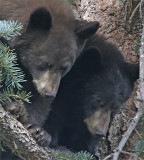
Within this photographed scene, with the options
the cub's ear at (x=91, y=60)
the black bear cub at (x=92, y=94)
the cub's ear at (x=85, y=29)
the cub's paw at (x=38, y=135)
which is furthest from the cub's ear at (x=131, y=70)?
the cub's paw at (x=38, y=135)

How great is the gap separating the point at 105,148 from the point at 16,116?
6.35 ft

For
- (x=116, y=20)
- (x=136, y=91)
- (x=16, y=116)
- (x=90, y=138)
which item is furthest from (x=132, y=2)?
(x=16, y=116)

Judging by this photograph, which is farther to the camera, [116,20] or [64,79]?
[116,20]

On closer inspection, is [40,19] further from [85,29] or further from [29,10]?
[85,29]

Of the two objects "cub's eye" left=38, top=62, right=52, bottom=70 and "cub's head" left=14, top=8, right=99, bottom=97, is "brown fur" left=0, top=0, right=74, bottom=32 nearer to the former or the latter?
"cub's head" left=14, top=8, right=99, bottom=97

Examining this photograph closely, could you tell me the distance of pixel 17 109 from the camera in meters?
3.78

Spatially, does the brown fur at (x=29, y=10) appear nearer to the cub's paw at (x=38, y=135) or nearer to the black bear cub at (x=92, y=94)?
the black bear cub at (x=92, y=94)

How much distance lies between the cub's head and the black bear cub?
0.44 metres

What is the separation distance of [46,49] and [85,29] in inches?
22.4

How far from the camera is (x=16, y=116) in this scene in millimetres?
3732

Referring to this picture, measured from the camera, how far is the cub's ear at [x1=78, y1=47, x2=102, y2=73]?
4883 millimetres

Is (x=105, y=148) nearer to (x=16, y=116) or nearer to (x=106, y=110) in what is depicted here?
(x=106, y=110)

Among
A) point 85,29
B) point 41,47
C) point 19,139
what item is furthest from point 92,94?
point 19,139

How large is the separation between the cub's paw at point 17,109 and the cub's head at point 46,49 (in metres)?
0.43
